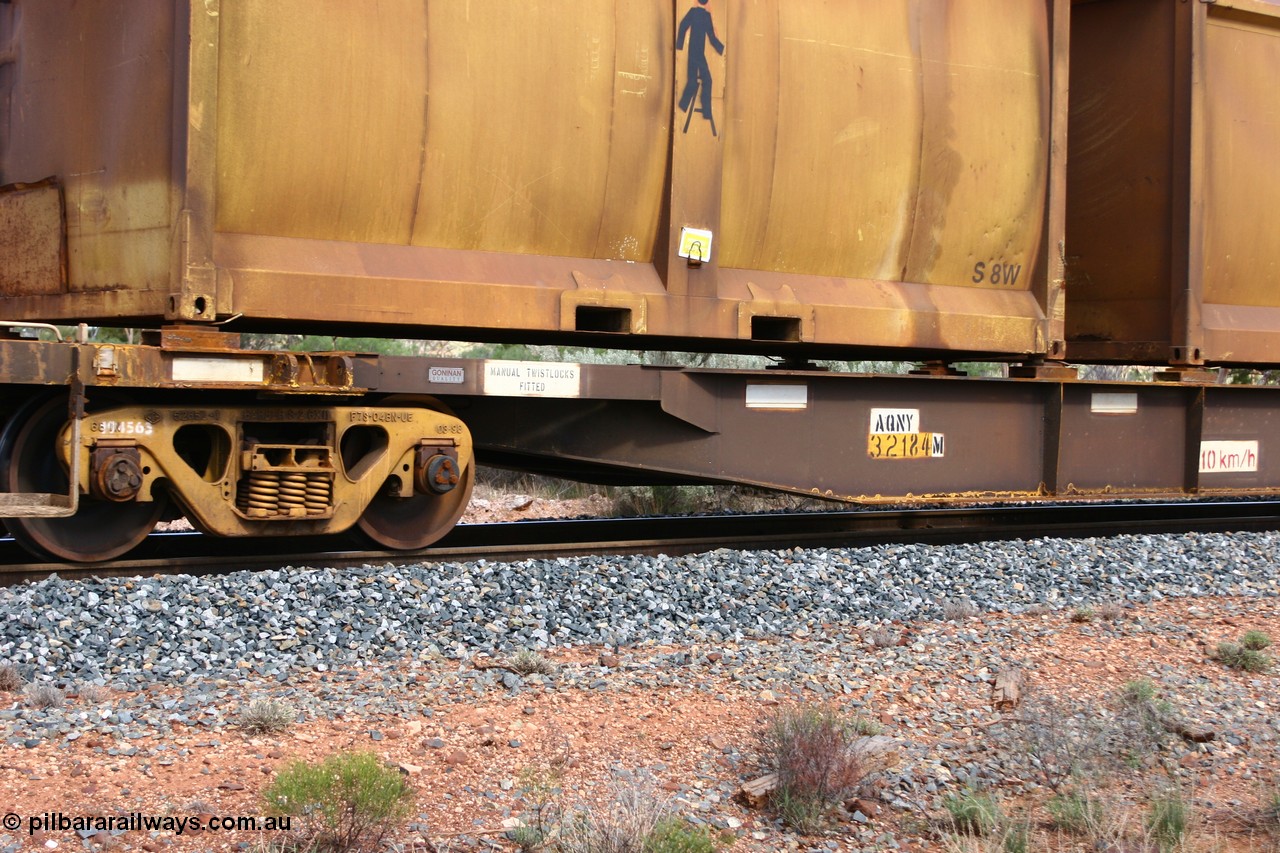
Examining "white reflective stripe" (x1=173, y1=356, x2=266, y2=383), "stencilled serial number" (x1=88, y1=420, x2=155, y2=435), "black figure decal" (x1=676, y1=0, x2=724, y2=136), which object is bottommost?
"stencilled serial number" (x1=88, y1=420, x2=155, y2=435)

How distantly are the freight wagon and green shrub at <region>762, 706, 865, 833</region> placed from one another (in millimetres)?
3025

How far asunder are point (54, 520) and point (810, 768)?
164 inches

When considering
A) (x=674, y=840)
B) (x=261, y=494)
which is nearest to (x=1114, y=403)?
(x=261, y=494)

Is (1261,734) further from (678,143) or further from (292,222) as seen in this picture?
(292,222)

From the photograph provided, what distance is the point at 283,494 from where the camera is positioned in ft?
20.5

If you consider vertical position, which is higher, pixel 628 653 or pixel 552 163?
pixel 552 163

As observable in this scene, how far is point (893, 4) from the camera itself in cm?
771

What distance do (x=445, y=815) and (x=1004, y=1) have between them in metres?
6.96

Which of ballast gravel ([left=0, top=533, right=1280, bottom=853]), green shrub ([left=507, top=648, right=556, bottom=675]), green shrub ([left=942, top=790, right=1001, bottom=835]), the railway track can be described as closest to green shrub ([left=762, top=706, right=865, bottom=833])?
ballast gravel ([left=0, top=533, right=1280, bottom=853])

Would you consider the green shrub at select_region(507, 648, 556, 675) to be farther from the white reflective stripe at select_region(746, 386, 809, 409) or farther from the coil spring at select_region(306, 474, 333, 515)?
the white reflective stripe at select_region(746, 386, 809, 409)

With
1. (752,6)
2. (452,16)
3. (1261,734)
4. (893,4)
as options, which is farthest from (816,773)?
(893,4)

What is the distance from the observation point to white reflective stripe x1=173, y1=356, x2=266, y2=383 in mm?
5728

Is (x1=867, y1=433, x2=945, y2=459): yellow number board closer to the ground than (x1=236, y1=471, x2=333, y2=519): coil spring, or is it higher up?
higher up

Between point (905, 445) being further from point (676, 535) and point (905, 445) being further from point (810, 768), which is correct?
point (810, 768)
